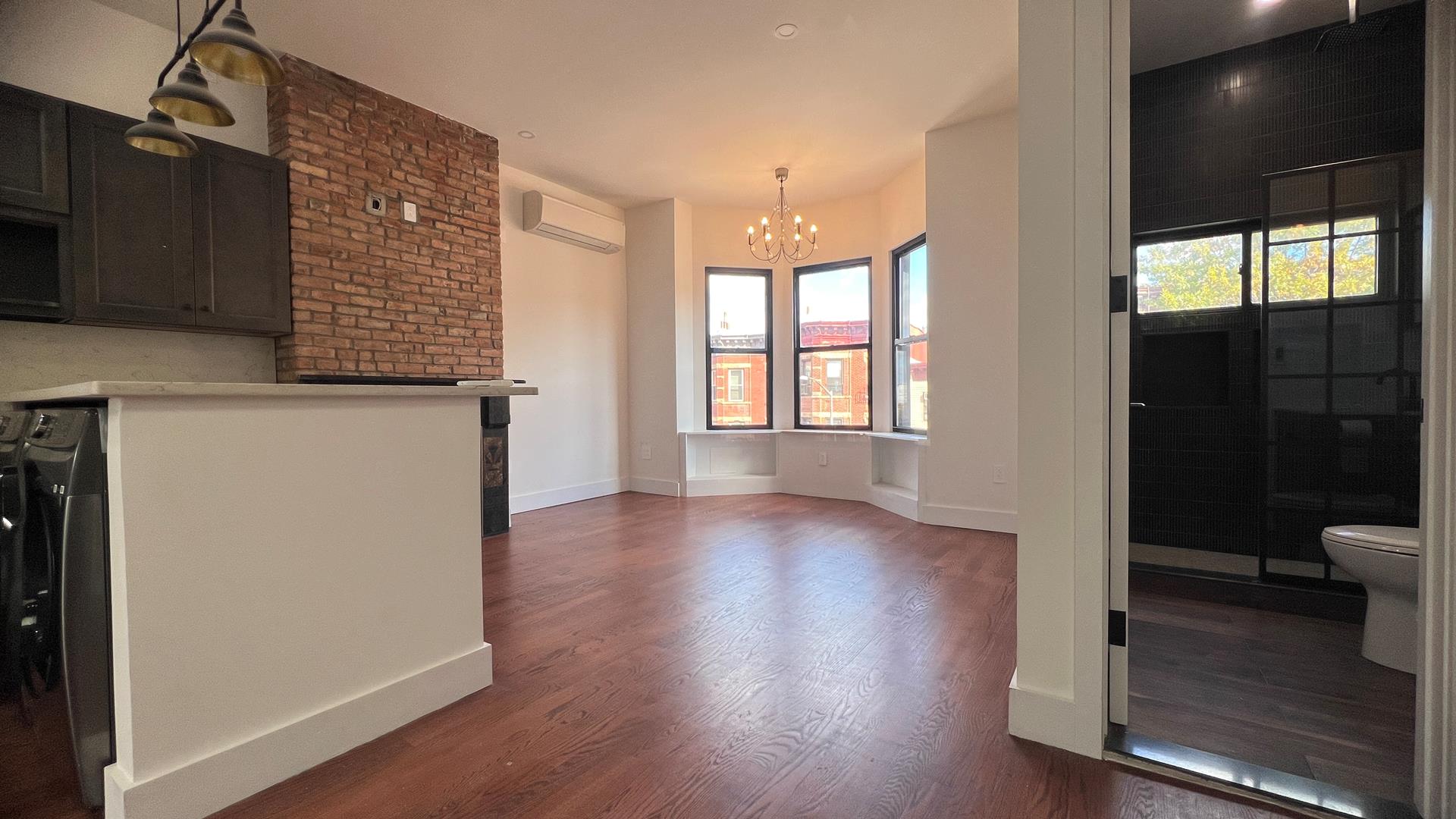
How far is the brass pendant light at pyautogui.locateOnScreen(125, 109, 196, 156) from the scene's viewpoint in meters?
2.07

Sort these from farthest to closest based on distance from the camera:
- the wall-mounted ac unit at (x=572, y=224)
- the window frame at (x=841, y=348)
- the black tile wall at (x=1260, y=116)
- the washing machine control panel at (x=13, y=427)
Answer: the window frame at (x=841, y=348), the wall-mounted ac unit at (x=572, y=224), the black tile wall at (x=1260, y=116), the washing machine control panel at (x=13, y=427)

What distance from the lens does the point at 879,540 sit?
405 cm

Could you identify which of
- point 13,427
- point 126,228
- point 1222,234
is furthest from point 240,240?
point 1222,234

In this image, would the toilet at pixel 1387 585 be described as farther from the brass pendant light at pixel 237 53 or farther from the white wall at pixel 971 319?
the brass pendant light at pixel 237 53

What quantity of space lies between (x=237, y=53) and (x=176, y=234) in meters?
1.88

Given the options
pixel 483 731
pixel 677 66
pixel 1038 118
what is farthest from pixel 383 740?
pixel 677 66

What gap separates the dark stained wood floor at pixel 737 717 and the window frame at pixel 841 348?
2.52 meters

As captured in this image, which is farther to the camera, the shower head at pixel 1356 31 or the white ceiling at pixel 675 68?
the white ceiling at pixel 675 68

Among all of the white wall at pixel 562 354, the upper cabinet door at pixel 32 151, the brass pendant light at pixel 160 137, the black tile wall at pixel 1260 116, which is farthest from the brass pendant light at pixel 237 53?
the black tile wall at pixel 1260 116

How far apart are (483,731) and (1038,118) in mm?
2326

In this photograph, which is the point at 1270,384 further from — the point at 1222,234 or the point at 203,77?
the point at 203,77

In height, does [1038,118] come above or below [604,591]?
above

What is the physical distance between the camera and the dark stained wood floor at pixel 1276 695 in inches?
61.9

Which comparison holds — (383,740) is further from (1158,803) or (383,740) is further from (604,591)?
(1158,803)
